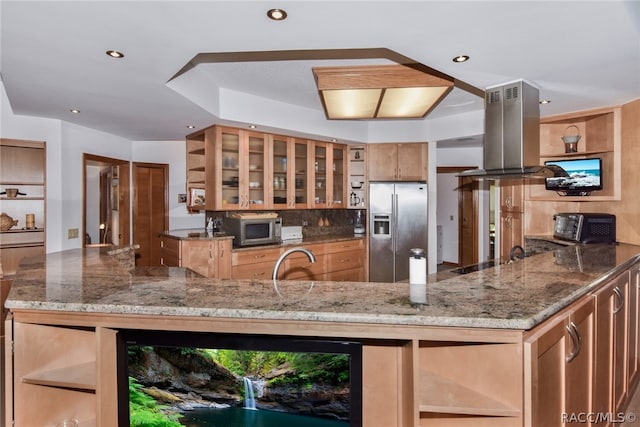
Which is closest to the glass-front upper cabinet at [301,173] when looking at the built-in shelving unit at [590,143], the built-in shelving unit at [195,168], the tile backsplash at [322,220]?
the tile backsplash at [322,220]

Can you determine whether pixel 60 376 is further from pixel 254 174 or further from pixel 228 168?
pixel 254 174

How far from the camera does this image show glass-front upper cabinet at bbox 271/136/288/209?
474 centimetres

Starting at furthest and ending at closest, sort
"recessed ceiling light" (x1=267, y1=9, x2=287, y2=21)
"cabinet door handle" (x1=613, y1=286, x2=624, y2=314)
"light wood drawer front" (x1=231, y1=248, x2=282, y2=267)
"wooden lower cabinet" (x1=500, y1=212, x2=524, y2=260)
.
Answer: "wooden lower cabinet" (x1=500, y1=212, x2=524, y2=260)
"light wood drawer front" (x1=231, y1=248, x2=282, y2=267)
"cabinet door handle" (x1=613, y1=286, x2=624, y2=314)
"recessed ceiling light" (x1=267, y1=9, x2=287, y2=21)

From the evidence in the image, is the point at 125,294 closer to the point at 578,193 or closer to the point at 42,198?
the point at 42,198

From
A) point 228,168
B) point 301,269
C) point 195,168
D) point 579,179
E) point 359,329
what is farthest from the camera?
point 195,168

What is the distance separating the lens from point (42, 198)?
3.87 m

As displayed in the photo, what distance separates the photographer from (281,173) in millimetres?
4812

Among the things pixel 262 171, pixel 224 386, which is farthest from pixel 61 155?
pixel 224 386

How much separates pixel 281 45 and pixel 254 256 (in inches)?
104

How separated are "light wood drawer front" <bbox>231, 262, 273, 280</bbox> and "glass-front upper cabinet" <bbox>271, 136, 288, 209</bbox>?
0.83 meters

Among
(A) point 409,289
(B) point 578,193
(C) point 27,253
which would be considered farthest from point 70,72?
(B) point 578,193

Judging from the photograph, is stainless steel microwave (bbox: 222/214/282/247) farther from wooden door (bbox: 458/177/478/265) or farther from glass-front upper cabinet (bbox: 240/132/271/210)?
wooden door (bbox: 458/177/478/265)

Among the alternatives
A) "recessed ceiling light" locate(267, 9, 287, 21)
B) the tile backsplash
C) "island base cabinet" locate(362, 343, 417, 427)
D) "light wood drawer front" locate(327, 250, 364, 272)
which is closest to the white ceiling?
"recessed ceiling light" locate(267, 9, 287, 21)

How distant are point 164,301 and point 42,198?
3590mm
